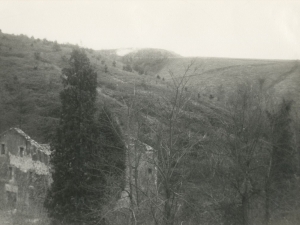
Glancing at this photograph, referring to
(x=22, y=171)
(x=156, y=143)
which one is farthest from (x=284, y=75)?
(x=22, y=171)

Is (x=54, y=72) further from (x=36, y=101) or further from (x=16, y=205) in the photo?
(x=16, y=205)

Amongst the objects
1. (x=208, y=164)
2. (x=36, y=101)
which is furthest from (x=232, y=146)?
(x=36, y=101)

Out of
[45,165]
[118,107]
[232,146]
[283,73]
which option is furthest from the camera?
[283,73]

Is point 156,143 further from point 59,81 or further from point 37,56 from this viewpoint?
point 37,56

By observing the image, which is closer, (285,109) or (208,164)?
(208,164)

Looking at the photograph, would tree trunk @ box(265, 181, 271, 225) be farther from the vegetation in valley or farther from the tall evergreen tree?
the tall evergreen tree

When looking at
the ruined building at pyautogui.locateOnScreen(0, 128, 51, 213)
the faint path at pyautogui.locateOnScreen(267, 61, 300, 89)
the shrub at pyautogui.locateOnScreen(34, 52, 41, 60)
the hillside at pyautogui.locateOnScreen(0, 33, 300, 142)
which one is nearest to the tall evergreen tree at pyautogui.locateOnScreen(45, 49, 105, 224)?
the ruined building at pyautogui.locateOnScreen(0, 128, 51, 213)
